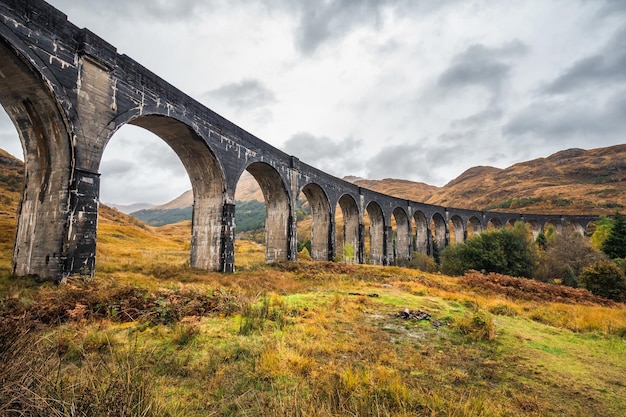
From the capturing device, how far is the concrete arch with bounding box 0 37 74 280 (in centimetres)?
795

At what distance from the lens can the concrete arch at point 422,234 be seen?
36656mm

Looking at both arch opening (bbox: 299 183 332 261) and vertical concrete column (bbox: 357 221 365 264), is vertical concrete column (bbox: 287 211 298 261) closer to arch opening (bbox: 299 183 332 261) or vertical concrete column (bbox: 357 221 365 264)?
arch opening (bbox: 299 183 332 261)

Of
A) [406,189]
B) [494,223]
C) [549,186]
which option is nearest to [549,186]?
[549,186]

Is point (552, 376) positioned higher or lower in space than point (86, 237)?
lower

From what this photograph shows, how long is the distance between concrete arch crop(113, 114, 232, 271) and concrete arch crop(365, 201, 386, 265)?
59.6 ft

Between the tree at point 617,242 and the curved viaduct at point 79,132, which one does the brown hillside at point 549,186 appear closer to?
the curved viaduct at point 79,132

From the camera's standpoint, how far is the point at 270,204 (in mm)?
20469

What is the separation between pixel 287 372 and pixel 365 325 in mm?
2906

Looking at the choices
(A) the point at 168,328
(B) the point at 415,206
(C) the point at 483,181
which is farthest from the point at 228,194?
(C) the point at 483,181

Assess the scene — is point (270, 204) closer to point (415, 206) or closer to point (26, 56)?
point (26, 56)

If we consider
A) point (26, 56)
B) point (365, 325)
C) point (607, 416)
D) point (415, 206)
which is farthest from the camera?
point (415, 206)

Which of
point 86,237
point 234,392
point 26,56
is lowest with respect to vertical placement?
point 234,392

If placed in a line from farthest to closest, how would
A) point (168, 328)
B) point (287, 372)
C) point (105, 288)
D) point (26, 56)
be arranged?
point (26, 56) < point (105, 288) < point (168, 328) < point (287, 372)

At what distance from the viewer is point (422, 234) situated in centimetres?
3738
